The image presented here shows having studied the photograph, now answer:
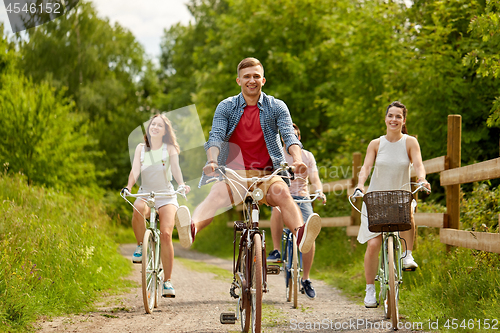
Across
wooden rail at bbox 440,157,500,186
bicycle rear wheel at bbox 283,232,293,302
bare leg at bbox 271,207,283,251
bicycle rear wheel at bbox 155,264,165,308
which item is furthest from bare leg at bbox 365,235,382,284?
bicycle rear wheel at bbox 155,264,165,308

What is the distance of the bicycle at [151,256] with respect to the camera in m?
5.67

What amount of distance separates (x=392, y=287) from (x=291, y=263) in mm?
2141

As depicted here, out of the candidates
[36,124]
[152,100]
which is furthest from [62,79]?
[36,124]

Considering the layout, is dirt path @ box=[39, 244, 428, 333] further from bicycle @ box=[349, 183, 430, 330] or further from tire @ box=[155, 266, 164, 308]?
bicycle @ box=[349, 183, 430, 330]

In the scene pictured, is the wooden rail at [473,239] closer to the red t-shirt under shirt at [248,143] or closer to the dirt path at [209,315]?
the dirt path at [209,315]

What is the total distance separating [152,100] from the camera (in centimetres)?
3738

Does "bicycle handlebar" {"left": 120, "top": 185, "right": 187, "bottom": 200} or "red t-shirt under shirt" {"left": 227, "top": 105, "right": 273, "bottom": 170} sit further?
"bicycle handlebar" {"left": 120, "top": 185, "right": 187, "bottom": 200}

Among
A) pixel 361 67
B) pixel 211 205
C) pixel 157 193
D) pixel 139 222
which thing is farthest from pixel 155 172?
pixel 361 67

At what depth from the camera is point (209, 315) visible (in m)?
5.65

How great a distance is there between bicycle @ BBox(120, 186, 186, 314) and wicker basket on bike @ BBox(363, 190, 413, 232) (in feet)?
6.97

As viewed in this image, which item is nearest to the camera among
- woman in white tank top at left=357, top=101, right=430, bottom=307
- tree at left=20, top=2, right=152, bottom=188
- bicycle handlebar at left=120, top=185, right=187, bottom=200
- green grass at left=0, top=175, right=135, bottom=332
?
green grass at left=0, top=175, right=135, bottom=332

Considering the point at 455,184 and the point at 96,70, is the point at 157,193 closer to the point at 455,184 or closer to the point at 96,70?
the point at 455,184

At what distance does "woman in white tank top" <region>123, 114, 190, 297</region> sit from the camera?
6215mm

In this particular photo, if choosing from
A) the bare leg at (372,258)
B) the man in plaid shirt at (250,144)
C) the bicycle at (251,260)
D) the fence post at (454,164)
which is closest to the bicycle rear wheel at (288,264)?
the bare leg at (372,258)
